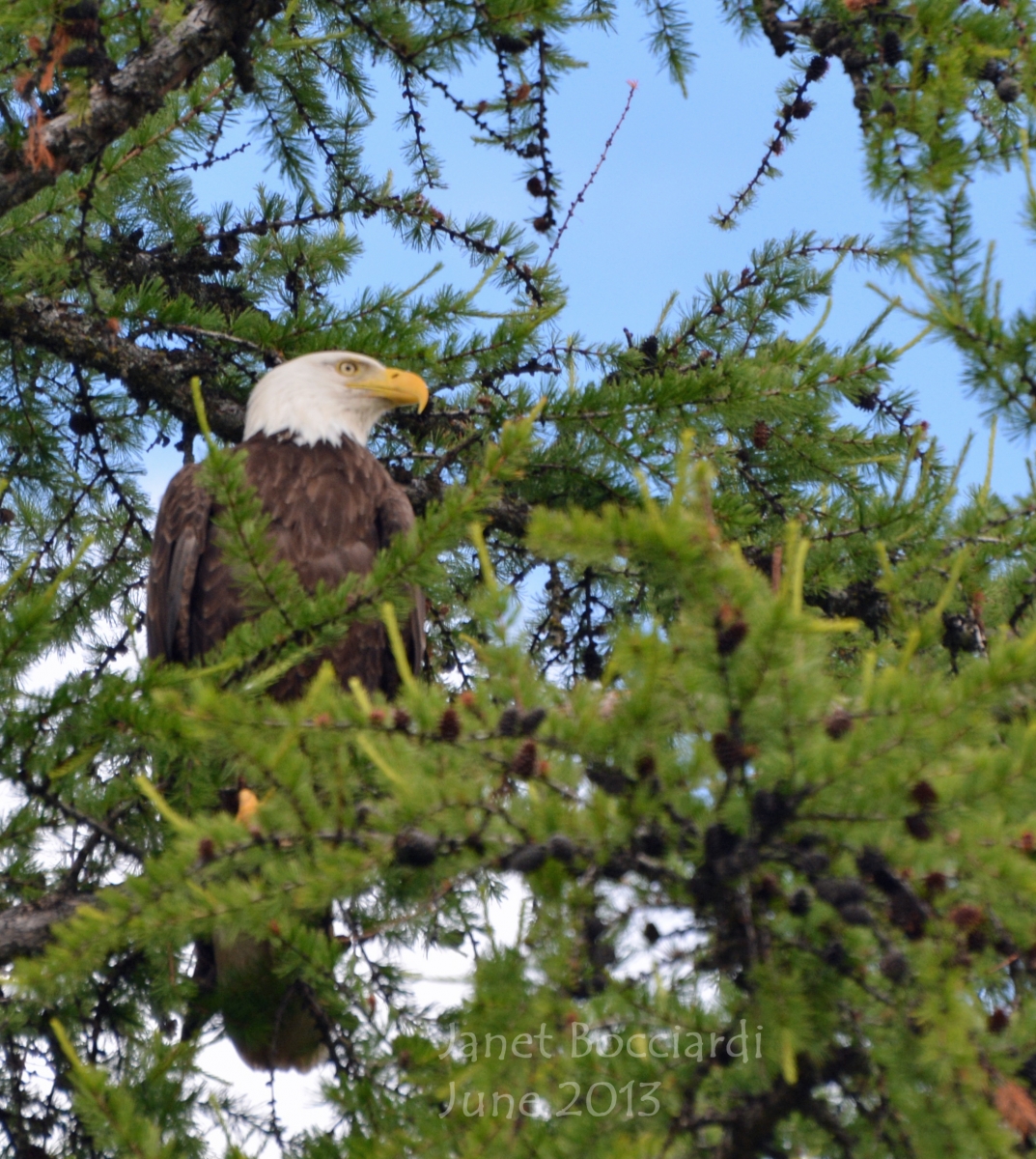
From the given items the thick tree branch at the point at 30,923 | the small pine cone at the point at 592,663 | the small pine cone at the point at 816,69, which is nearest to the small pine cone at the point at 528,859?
the thick tree branch at the point at 30,923

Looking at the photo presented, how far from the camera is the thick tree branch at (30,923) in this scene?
2955 mm

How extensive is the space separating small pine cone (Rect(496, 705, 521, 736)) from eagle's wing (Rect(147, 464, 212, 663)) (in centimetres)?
261

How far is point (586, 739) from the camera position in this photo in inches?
74.4

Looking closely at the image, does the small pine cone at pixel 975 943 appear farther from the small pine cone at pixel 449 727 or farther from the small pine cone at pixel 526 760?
the small pine cone at pixel 449 727

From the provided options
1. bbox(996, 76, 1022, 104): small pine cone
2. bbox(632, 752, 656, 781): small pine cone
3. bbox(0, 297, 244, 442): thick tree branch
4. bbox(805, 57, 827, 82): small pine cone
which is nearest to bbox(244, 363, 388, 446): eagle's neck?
bbox(0, 297, 244, 442): thick tree branch

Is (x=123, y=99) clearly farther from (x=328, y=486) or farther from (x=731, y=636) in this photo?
(x=731, y=636)

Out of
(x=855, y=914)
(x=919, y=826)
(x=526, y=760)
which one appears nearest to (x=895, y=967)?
(x=855, y=914)

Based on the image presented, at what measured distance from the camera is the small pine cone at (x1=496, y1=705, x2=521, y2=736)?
190cm

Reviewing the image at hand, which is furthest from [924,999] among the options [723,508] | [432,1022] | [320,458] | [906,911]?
[320,458]

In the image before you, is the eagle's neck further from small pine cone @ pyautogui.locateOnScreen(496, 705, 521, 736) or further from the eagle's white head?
small pine cone @ pyautogui.locateOnScreen(496, 705, 521, 736)

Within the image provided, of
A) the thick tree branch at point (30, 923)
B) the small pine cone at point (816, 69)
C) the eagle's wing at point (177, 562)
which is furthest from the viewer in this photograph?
the eagle's wing at point (177, 562)

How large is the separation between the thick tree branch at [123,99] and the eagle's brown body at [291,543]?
42.5 inches

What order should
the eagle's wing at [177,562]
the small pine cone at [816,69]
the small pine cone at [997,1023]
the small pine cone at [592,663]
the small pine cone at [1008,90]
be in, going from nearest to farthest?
the small pine cone at [997,1023]
the small pine cone at [1008,90]
the small pine cone at [816,69]
the eagle's wing at [177,562]
the small pine cone at [592,663]

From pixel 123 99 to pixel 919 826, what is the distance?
9.92ft
